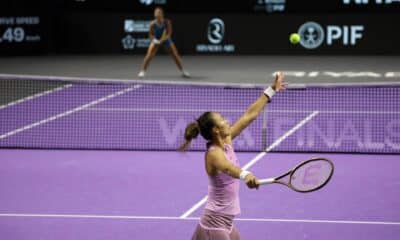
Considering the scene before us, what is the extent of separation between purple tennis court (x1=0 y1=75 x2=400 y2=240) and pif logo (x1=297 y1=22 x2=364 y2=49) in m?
7.49

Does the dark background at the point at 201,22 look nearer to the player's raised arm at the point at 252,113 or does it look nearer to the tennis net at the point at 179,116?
the tennis net at the point at 179,116

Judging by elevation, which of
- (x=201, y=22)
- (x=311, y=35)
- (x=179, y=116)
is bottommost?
(x=311, y=35)

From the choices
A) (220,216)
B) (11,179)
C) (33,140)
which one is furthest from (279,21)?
(220,216)

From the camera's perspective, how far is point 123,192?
12219 mm

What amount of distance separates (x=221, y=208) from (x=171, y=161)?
659 cm

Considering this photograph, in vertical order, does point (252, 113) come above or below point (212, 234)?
above

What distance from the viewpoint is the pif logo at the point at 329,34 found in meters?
27.4

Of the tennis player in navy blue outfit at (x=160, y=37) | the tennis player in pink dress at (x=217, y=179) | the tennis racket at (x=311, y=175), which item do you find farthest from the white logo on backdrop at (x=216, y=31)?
the tennis racket at (x=311, y=175)

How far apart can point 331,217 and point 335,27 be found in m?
17.0

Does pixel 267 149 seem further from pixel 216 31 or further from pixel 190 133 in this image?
pixel 216 31

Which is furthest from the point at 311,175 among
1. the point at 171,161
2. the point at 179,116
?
the point at 179,116

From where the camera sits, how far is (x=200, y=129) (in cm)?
750

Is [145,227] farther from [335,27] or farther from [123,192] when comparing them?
[335,27]

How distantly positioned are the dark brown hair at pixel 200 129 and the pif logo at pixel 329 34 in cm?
2034
